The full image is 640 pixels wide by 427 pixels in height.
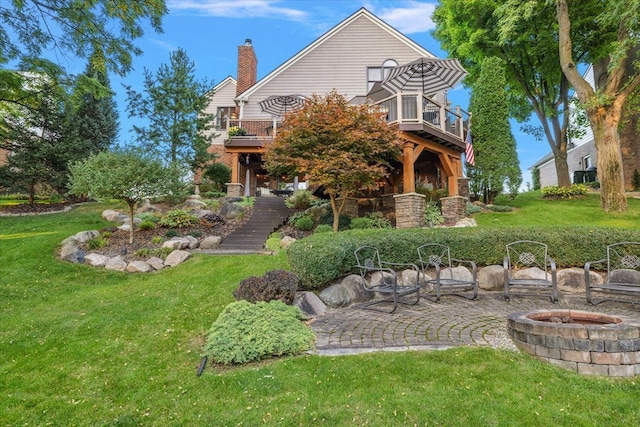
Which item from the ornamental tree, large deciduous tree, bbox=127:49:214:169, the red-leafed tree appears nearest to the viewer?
the ornamental tree

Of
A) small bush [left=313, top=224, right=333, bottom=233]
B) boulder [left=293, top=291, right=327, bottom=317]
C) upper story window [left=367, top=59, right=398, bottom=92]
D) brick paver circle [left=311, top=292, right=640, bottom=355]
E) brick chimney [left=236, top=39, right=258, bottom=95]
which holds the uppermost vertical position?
brick chimney [left=236, top=39, right=258, bottom=95]

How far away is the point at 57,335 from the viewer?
4734mm

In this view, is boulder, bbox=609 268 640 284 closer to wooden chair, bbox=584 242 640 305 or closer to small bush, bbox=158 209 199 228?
wooden chair, bbox=584 242 640 305

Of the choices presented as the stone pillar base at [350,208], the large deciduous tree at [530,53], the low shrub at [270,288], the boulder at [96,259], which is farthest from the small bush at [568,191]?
the boulder at [96,259]

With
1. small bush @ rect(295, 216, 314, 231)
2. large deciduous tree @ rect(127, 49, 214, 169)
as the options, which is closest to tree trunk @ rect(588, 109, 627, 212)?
small bush @ rect(295, 216, 314, 231)

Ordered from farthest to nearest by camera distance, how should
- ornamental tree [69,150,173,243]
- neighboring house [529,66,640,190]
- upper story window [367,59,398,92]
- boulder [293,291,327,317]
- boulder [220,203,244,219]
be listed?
neighboring house [529,66,640,190]
upper story window [367,59,398,92]
boulder [220,203,244,219]
ornamental tree [69,150,173,243]
boulder [293,291,327,317]

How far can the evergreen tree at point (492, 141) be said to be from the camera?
46.5 feet

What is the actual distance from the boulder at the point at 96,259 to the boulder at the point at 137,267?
2.43 feet

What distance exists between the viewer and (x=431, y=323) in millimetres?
4746

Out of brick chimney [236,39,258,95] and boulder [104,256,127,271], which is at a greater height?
brick chimney [236,39,258,95]

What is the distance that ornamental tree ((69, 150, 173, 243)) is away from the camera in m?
9.30

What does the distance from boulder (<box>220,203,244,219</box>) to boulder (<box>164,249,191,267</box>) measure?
12.0 ft

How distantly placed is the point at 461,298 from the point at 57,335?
6.22 meters

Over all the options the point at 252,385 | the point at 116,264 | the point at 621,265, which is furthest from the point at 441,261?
the point at 116,264
